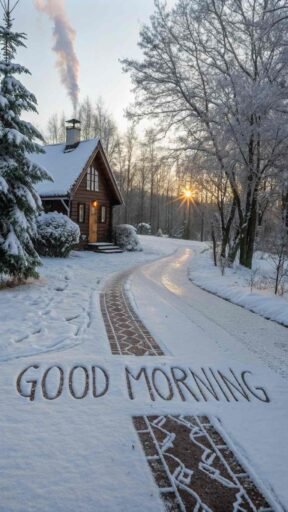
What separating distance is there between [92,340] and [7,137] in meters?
5.74

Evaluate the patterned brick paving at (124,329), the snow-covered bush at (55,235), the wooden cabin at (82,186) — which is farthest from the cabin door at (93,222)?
the patterned brick paving at (124,329)

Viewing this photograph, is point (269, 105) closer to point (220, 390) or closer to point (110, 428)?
point (220, 390)

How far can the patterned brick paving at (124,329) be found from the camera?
5406mm

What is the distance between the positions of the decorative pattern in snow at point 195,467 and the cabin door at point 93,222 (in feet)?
58.0

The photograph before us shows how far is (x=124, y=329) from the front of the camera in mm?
6371

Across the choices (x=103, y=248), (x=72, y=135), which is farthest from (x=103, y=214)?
(x=72, y=135)

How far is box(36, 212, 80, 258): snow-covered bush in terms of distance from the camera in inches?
617

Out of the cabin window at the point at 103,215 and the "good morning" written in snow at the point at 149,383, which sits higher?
the cabin window at the point at 103,215

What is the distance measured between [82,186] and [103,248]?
3.67 metres

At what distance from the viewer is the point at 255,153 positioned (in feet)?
45.3

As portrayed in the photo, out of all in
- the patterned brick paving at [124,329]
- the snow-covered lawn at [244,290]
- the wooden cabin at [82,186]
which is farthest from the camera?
the wooden cabin at [82,186]

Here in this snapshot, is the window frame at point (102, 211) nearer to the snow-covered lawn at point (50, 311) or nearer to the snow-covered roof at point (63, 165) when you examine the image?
the snow-covered roof at point (63, 165)

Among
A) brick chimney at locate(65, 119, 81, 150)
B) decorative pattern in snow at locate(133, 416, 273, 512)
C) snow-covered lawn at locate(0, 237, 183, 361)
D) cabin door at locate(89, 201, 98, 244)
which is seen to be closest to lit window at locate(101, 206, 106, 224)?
cabin door at locate(89, 201, 98, 244)

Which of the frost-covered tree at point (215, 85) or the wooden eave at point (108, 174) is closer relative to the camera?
the frost-covered tree at point (215, 85)
